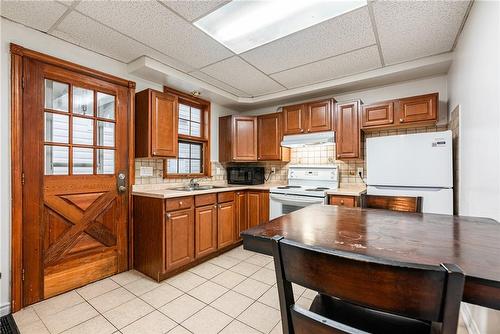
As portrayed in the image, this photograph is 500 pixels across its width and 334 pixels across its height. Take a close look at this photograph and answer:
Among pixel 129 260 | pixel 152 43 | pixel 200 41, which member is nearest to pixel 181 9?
pixel 200 41

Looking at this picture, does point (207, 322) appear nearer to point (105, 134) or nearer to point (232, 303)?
point (232, 303)

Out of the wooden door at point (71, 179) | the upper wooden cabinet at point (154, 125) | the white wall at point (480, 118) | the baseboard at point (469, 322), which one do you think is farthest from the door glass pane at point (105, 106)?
the baseboard at point (469, 322)

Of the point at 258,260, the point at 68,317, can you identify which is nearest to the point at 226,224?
the point at 258,260

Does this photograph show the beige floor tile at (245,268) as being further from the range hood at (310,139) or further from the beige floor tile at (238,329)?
the range hood at (310,139)

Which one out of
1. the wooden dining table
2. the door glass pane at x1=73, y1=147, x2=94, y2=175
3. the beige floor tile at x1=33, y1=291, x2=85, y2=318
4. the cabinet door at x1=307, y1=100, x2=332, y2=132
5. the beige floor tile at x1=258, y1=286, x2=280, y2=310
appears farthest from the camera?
the cabinet door at x1=307, y1=100, x2=332, y2=132

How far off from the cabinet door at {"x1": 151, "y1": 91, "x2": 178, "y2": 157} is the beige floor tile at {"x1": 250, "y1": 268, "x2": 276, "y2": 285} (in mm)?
1723

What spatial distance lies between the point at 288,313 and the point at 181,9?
6.81ft

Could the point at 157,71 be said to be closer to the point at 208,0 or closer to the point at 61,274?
the point at 208,0

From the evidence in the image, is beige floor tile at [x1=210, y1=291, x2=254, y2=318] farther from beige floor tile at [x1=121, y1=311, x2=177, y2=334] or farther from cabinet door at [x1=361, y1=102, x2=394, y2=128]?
cabinet door at [x1=361, y1=102, x2=394, y2=128]

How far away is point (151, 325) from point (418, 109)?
11.1 feet

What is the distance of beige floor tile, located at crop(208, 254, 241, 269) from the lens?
2830mm

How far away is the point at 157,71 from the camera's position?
2.65 metres

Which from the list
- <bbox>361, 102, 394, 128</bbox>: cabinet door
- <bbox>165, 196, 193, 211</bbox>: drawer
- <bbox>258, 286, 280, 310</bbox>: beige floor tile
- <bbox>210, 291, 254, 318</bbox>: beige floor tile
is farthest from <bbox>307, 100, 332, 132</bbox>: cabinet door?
<bbox>210, 291, 254, 318</bbox>: beige floor tile

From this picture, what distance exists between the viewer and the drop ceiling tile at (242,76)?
2744 millimetres
